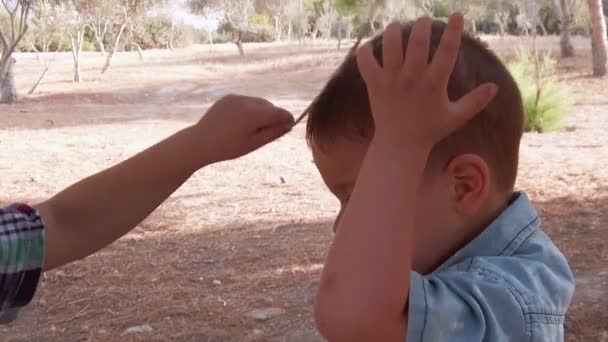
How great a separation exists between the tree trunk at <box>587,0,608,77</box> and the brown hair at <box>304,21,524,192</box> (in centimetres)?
1251

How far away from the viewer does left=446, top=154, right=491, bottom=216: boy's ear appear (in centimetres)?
93

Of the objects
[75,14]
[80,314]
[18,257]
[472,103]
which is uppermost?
Answer: [472,103]

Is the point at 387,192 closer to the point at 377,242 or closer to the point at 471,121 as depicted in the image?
the point at 377,242

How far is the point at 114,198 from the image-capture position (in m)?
1.44

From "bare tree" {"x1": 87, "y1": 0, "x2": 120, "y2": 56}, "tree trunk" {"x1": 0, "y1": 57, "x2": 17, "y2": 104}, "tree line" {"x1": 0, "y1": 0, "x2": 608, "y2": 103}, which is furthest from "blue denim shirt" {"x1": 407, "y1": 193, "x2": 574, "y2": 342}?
"bare tree" {"x1": 87, "y1": 0, "x2": 120, "y2": 56}

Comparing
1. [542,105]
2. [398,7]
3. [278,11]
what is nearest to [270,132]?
[542,105]

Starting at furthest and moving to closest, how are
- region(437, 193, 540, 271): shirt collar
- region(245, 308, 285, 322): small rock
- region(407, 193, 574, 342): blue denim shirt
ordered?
1. region(245, 308, 285, 322): small rock
2. region(437, 193, 540, 271): shirt collar
3. region(407, 193, 574, 342): blue denim shirt

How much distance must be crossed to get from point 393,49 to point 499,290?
315mm

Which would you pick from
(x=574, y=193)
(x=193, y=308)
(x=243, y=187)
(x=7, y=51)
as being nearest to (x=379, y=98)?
(x=193, y=308)

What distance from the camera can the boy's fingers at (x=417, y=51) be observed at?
0.74 metres

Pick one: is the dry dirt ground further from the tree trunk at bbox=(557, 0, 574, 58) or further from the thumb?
the tree trunk at bbox=(557, 0, 574, 58)

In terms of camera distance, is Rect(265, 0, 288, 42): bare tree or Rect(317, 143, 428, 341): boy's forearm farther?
Rect(265, 0, 288, 42): bare tree

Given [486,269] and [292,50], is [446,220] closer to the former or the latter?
[486,269]

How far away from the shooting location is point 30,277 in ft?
4.33
